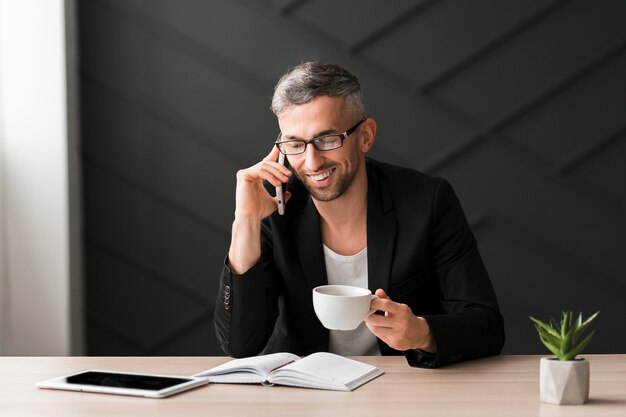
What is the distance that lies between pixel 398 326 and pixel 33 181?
6.35 ft

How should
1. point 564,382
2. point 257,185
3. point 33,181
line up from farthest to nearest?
point 33,181, point 257,185, point 564,382

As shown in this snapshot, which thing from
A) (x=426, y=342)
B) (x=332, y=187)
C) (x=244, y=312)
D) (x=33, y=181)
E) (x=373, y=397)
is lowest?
(x=373, y=397)

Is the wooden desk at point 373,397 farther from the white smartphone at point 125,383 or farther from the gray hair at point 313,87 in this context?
the gray hair at point 313,87

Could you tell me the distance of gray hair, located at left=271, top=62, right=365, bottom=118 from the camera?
204 centimetres

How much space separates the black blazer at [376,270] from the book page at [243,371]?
15.2 inches

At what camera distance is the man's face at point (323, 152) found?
6.62 ft

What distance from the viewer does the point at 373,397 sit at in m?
1.45

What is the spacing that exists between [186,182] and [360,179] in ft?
4.01

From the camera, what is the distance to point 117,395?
58.2 inches

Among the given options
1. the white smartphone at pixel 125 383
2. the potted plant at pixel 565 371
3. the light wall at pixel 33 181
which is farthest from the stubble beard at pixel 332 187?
the light wall at pixel 33 181

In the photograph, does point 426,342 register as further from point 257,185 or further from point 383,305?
point 257,185

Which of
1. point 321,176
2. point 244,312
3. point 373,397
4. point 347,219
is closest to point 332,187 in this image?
point 321,176

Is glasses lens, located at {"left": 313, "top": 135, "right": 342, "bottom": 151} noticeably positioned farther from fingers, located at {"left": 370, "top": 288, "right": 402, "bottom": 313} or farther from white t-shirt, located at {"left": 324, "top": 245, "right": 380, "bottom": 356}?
fingers, located at {"left": 370, "top": 288, "right": 402, "bottom": 313}

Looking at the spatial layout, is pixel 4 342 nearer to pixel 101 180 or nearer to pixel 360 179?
pixel 101 180
